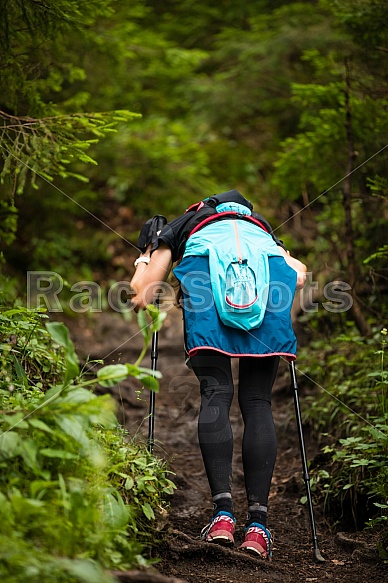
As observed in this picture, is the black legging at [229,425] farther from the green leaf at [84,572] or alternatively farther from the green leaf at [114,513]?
the green leaf at [84,572]

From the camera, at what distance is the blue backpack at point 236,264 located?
3.16 meters

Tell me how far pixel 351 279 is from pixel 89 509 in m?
3.86

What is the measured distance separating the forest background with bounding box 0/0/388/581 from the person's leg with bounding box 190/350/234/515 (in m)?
0.29

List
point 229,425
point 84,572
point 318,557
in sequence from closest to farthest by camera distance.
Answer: point 84,572 → point 229,425 → point 318,557

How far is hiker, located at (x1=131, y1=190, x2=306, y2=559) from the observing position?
3.12 metres

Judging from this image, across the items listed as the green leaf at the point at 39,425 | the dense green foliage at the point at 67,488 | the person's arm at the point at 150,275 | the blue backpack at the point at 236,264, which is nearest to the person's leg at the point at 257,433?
the blue backpack at the point at 236,264

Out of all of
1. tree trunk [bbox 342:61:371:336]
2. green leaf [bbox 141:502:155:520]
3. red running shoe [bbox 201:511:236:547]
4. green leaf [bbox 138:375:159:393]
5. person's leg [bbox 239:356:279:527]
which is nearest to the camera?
green leaf [bbox 138:375:159:393]

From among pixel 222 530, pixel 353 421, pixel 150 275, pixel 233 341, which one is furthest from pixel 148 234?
pixel 353 421

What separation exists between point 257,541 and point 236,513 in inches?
37.8

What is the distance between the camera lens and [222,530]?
305 centimetres

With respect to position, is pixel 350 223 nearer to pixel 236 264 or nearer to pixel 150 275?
pixel 236 264

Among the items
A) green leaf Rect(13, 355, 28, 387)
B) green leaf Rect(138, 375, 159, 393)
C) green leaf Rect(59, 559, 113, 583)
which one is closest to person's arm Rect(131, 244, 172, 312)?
green leaf Rect(13, 355, 28, 387)

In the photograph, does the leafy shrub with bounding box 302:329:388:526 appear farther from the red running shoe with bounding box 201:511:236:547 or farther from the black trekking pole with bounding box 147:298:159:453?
the black trekking pole with bounding box 147:298:159:453

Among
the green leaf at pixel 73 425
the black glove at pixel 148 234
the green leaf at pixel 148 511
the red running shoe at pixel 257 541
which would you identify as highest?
the black glove at pixel 148 234
